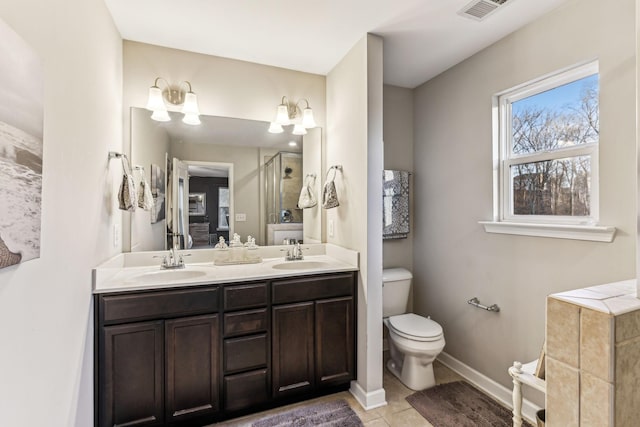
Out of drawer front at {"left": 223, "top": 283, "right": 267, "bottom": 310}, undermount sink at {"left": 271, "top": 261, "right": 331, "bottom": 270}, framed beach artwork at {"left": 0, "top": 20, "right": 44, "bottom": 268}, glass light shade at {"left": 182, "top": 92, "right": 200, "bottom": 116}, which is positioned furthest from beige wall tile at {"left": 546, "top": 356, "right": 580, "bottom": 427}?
glass light shade at {"left": 182, "top": 92, "right": 200, "bottom": 116}

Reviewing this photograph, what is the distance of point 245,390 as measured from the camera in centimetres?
187

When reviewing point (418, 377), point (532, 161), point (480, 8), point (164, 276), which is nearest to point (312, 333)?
point (418, 377)

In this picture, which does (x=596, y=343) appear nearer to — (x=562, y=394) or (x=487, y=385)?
(x=562, y=394)

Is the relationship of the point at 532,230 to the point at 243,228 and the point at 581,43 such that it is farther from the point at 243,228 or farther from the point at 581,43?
the point at 243,228

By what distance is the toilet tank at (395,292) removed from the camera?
2.58 m

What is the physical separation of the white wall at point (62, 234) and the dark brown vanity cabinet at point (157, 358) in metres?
0.09

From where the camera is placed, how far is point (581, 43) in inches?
65.1

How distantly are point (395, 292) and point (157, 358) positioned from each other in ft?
6.10

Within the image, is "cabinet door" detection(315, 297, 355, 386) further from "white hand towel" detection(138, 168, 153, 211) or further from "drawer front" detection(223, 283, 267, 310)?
"white hand towel" detection(138, 168, 153, 211)

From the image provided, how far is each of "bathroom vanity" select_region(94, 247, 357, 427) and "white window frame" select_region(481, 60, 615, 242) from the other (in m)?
1.17

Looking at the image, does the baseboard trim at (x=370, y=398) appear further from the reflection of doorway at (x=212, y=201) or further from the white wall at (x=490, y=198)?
the reflection of doorway at (x=212, y=201)

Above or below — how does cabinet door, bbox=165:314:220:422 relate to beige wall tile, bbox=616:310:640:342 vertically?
below

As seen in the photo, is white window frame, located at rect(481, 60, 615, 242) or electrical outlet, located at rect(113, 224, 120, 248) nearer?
white window frame, located at rect(481, 60, 615, 242)

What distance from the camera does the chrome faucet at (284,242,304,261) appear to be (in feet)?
8.20
